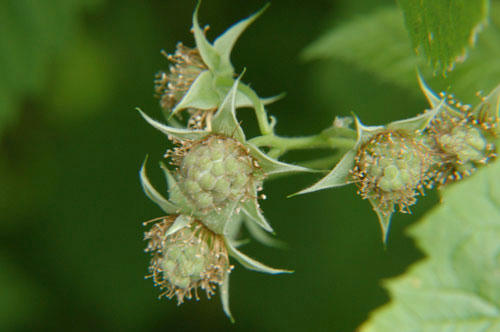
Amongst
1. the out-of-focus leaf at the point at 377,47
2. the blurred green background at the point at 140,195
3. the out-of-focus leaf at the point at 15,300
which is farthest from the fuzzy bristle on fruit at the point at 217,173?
the out-of-focus leaf at the point at 15,300

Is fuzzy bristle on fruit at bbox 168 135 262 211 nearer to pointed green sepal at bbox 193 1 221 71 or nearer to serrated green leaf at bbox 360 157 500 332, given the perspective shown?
pointed green sepal at bbox 193 1 221 71

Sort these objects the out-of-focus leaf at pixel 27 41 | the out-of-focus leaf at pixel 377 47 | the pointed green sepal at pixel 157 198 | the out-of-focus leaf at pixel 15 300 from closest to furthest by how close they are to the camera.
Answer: the pointed green sepal at pixel 157 198 < the out-of-focus leaf at pixel 377 47 < the out-of-focus leaf at pixel 27 41 < the out-of-focus leaf at pixel 15 300

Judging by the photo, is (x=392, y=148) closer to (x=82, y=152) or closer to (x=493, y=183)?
(x=493, y=183)

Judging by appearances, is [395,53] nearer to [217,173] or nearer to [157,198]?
[217,173]

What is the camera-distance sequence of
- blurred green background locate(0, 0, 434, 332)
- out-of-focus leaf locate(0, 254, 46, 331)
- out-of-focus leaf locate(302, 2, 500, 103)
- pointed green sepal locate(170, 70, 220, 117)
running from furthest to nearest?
out-of-focus leaf locate(0, 254, 46, 331)
blurred green background locate(0, 0, 434, 332)
out-of-focus leaf locate(302, 2, 500, 103)
pointed green sepal locate(170, 70, 220, 117)

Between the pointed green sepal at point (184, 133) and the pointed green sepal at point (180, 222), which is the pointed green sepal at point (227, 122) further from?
the pointed green sepal at point (180, 222)

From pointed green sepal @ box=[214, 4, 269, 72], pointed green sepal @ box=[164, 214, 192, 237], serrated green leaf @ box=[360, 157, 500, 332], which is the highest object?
pointed green sepal @ box=[214, 4, 269, 72]

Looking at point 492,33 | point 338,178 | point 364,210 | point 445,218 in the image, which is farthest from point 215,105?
point 364,210

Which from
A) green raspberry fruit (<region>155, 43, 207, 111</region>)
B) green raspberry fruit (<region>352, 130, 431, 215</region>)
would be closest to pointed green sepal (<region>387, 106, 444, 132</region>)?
green raspberry fruit (<region>352, 130, 431, 215</region>)
